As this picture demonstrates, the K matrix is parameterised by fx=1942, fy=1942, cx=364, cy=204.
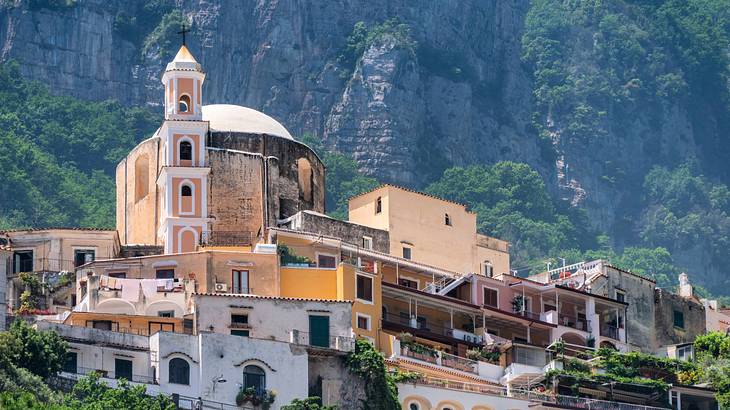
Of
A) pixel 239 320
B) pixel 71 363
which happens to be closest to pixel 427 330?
pixel 239 320

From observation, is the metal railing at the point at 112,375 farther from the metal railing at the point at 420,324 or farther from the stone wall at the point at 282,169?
the stone wall at the point at 282,169

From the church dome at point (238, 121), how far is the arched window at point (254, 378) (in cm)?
2311

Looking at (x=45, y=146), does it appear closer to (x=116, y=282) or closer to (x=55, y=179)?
(x=55, y=179)

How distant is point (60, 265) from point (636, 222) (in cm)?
9367

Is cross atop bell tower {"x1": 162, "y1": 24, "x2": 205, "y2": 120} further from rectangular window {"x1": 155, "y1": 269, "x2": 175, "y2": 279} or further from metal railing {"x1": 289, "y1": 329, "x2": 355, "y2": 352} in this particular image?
metal railing {"x1": 289, "y1": 329, "x2": 355, "y2": 352}

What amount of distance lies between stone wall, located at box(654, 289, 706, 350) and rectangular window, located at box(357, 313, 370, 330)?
59.2ft

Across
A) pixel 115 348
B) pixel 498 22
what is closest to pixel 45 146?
pixel 498 22

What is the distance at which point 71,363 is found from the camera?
209 ft

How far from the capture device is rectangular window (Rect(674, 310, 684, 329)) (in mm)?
87675

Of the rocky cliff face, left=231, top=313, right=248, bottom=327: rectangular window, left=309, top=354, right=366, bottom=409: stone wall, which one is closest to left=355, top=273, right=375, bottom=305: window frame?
left=231, top=313, right=248, bottom=327: rectangular window

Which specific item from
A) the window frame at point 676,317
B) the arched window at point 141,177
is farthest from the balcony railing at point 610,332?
the arched window at point 141,177

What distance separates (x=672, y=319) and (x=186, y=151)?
23089 millimetres

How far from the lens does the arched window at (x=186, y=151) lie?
8369 centimetres

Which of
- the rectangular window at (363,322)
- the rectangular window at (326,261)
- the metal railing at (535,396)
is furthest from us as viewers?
the rectangular window at (326,261)
